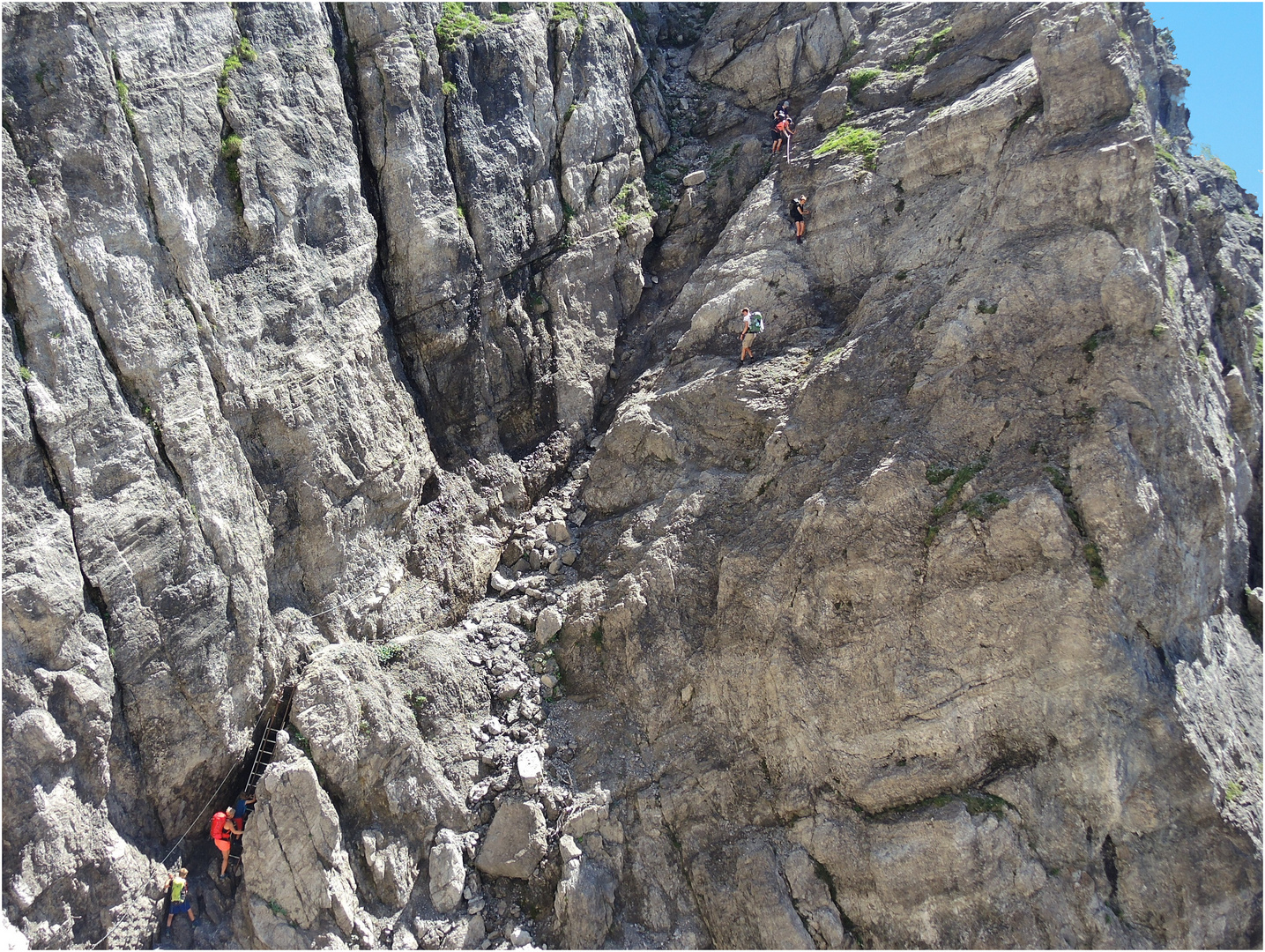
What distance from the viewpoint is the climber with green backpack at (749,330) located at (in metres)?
16.5

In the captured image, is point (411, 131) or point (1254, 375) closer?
point (411, 131)

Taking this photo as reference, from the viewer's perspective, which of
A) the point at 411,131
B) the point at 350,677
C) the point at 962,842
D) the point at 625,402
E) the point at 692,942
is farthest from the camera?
the point at 625,402

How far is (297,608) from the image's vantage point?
13633mm

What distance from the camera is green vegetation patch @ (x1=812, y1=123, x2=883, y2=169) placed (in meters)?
17.7

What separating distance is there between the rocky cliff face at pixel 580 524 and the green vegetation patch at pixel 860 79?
4.98 feet

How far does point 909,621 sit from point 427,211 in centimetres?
1244

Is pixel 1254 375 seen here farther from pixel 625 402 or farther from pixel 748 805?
pixel 748 805

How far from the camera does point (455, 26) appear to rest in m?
17.2

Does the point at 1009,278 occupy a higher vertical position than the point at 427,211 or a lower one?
lower

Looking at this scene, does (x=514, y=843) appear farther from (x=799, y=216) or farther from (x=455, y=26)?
(x=455, y=26)

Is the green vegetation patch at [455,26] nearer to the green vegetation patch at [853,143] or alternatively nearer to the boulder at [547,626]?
the green vegetation patch at [853,143]

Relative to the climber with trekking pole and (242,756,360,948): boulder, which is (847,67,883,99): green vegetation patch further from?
the climber with trekking pole

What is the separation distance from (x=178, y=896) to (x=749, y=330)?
14051 millimetres

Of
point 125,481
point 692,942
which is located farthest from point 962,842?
point 125,481
